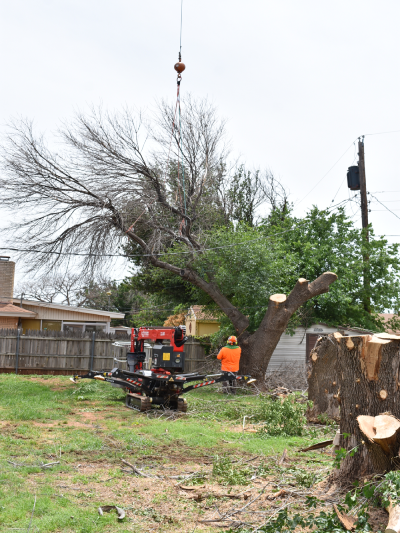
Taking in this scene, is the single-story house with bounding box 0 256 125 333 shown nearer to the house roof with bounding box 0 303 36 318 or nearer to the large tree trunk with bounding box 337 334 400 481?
the house roof with bounding box 0 303 36 318

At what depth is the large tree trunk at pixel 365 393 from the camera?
517cm

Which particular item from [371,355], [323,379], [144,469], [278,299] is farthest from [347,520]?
[278,299]

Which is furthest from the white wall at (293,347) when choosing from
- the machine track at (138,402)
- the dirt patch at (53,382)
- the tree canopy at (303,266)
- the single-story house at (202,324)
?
the machine track at (138,402)

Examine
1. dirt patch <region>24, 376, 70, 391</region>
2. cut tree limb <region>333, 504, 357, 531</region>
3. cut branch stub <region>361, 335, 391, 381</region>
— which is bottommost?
dirt patch <region>24, 376, 70, 391</region>

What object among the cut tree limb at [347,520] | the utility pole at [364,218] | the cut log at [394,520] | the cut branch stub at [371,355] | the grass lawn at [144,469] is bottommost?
the grass lawn at [144,469]

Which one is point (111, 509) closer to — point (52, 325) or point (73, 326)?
point (52, 325)

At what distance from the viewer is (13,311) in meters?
22.0

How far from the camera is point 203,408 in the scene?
12.4 m

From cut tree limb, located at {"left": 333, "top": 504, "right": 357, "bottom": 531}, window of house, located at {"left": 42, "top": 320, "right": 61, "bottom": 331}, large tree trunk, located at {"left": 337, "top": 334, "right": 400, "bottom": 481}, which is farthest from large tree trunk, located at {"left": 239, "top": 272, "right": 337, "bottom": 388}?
window of house, located at {"left": 42, "top": 320, "right": 61, "bottom": 331}

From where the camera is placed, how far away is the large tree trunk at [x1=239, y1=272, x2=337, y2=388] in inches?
615

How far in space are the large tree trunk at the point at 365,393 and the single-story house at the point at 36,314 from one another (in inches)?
745

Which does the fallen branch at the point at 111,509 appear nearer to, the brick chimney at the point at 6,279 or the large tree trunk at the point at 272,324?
the large tree trunk at the point at 272,324

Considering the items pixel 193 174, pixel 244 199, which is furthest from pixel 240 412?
pixel 244 199

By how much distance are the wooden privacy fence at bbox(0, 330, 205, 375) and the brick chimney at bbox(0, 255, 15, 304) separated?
3.77 meters
